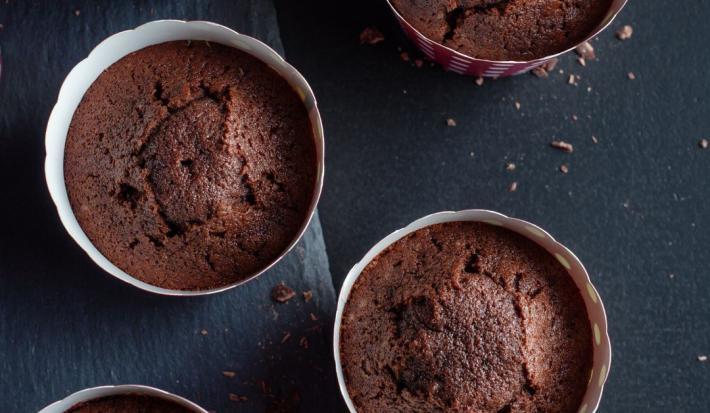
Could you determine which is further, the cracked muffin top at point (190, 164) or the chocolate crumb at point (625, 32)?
the chocolate crumb at point (625, 32)

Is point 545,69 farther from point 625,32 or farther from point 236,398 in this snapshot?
point 236,398

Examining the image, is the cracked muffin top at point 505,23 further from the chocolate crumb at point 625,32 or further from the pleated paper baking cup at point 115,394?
the pleated paper baking cup at point 115,394

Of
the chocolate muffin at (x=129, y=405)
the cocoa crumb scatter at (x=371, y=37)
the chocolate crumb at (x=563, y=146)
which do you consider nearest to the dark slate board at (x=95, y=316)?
the chocolate muffin at (x=129, y=405)

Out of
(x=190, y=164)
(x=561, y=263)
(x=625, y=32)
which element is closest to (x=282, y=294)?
(x=190, y=164)

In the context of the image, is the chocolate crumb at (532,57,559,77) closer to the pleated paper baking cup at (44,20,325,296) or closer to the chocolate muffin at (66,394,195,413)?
the pleated paper baking cup at (44,20,325,296)

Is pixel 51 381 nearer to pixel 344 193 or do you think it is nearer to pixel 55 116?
pixel 55 116

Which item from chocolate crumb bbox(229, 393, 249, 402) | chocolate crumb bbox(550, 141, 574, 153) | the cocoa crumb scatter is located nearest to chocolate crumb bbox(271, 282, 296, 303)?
chocolate crumb bbox(229, 393, 249, 402)

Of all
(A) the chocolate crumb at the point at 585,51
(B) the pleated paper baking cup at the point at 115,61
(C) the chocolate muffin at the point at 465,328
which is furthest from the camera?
(A) the chocolate crumb at the point at 585,51
